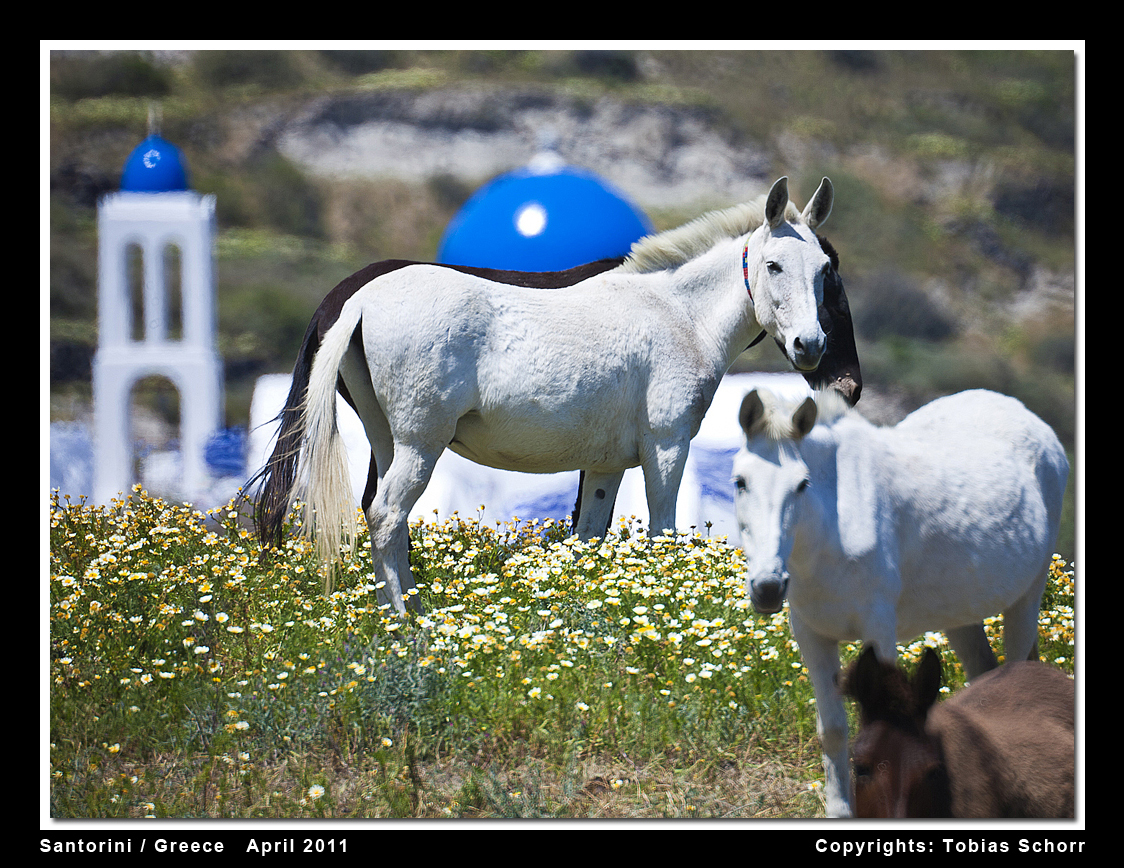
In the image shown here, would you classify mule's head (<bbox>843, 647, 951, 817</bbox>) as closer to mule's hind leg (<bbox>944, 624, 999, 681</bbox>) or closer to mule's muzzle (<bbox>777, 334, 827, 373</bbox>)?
mule's hind leg (<bbox>944, 624, 999, 681</bbox>)

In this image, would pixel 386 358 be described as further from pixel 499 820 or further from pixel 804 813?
pixel 804 813

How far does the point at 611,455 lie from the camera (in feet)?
19.7

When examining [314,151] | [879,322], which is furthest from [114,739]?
[879,322]

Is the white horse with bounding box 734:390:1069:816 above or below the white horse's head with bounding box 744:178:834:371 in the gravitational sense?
below

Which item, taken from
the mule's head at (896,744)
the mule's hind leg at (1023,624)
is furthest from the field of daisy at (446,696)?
the mule's head at (896,744)

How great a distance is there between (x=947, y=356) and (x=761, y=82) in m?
13.3

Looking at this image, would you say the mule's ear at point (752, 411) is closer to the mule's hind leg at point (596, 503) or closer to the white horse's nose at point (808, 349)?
the white horse's nose at point (808, 349)

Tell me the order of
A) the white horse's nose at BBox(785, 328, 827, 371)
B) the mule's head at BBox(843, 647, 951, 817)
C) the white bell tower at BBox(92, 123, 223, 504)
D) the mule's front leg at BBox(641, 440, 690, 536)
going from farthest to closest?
the white bell tower at BBox(92, 123, 223, 504) < the mule's front leg at BBox(641, 440, 690, 536) < the white horse's nose at BBox(785, 328, 827, 371) < the mule's head at BBox(843, 647, 951, 817)

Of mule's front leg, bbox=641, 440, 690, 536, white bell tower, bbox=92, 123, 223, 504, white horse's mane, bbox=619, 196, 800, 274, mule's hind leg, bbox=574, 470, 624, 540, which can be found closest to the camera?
mule's front leg, bbox=641, 440, 690, 536

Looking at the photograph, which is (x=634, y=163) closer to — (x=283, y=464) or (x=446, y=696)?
(x=283, y=464)

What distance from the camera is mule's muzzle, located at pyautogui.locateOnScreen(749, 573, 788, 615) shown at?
298cm

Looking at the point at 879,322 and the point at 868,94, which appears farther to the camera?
the point at 879,322

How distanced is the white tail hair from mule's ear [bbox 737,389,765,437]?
271cm

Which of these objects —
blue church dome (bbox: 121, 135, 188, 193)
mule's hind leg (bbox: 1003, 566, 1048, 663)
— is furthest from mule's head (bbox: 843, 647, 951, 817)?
blue church dome (bbox: 121, 135, 188, 193)
